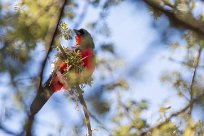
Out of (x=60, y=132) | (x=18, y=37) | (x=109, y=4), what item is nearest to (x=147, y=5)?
(x=18, y=37)

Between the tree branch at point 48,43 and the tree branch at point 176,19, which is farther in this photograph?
the tree branch at point 48,43

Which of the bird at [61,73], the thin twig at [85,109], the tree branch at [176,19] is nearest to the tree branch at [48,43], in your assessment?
the bird at [61,73]

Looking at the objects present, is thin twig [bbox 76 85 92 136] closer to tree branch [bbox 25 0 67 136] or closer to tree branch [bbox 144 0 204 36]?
tree branch [bbox 25 0 67 136]

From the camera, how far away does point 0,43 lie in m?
2.39

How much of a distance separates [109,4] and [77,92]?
3.20 feet

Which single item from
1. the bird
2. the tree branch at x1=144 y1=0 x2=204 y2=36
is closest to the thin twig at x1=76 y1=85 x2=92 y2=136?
the bird

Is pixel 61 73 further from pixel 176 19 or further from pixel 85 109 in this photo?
pixel 176 19

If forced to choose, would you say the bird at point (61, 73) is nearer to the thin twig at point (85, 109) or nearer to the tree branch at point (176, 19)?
the thin twig at point (85, 109)

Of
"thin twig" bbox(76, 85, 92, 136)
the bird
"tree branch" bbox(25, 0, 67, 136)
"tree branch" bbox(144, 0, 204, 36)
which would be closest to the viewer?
"tree branch" bbox(144, 0, 204, 36)

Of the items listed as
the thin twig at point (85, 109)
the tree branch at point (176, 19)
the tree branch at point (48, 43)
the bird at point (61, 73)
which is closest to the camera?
the tree branch at point (176, 19)

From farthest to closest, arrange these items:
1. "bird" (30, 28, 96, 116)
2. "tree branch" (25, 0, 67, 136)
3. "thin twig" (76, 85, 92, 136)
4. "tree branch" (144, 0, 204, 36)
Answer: "thin twig" (76, 85, 92, 136)
"bird" (30, 28, 96, 116)
"tree branch" (25, 0, 67, 136)
"tree branch" (144, 0, 204, 36)

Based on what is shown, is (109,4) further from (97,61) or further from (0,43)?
(0,43)

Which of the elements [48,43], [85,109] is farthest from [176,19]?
[85,109]

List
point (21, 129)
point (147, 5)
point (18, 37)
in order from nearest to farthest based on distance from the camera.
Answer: point (147, 5), point (21, 129), point (18, 37)
